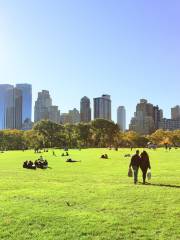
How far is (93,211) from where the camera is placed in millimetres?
20453

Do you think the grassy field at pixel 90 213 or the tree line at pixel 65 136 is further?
the tree line at pixel 65 136

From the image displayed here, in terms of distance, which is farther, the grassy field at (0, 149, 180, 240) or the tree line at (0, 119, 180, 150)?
the tree line at (0, 119, 180, 150)

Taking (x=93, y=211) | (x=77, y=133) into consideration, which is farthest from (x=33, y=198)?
(x=77, y=133)

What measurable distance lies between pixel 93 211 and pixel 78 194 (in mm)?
5217

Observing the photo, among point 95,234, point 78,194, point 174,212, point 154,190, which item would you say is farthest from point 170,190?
point 95,234

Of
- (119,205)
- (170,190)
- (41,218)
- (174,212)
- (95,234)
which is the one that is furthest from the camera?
(170,190)

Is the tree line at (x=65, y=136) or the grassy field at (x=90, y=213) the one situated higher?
the tree line at (x=65, y=136)

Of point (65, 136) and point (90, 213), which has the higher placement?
point (65, 136)

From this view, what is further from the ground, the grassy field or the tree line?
the tree line

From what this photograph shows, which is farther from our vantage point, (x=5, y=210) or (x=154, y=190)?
(x=154, y=190)

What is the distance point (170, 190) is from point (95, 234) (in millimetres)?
12079

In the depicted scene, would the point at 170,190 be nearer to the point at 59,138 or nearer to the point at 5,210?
the point at 5,210

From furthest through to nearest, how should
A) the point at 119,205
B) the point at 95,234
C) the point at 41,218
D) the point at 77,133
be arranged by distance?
the point at 77,133
the point at 119,205
the point at 41,218
the point at 95,234

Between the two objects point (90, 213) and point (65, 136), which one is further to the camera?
point (65, 136)
